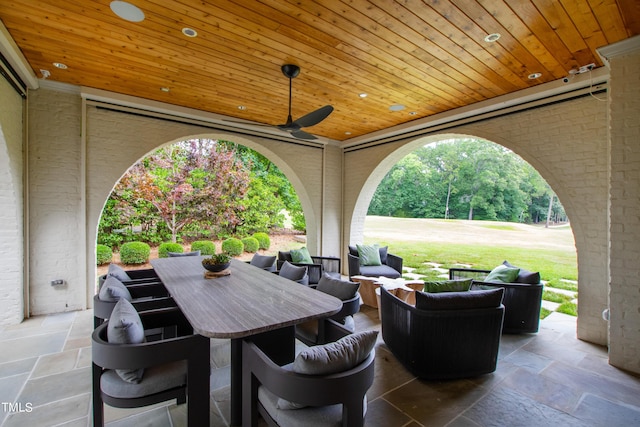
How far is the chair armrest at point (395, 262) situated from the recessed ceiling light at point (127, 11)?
4.62 m

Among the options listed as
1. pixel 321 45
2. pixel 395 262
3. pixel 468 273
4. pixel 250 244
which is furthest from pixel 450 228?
pixel 321 45

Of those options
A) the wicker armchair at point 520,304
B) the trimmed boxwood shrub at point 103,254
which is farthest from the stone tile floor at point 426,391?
the trimmed boxwood shrub at point 103,254

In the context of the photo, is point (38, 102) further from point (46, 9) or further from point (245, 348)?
point (245, 348)

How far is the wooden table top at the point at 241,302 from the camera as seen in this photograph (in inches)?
63.7

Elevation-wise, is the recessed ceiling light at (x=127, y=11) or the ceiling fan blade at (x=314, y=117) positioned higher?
the recessed ceiling light at (x=127, y=11)

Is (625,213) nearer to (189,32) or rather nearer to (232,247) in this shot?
(189,32)

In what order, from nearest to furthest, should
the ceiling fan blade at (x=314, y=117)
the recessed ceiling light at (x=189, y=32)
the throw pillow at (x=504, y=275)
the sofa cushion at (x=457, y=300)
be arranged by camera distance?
the sofa cushion at (x=457, y=300), the recessed ceiling light at (x=189, y=32), the ceiling fan blade at (x=314, y=117), the throw pillow at (x=504, y=275)

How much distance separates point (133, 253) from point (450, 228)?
33.5 feet

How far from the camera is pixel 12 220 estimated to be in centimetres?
344

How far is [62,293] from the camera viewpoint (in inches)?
155

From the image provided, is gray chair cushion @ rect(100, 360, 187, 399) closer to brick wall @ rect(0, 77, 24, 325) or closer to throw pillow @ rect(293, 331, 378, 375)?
throw pillow @ rect(293, 331, 378, 375)

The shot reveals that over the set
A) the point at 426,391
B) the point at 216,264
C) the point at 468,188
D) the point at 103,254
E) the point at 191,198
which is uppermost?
the point at 468,188

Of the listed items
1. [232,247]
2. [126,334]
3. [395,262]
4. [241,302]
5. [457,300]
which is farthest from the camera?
[232,247]

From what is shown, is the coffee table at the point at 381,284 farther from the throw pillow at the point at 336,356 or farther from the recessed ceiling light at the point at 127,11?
the recessed ceiling light at the point at 127,11
